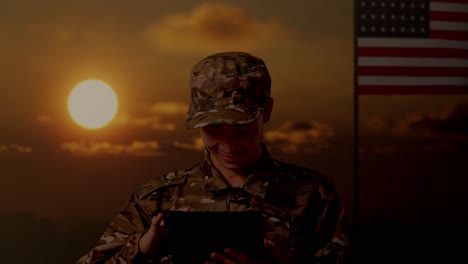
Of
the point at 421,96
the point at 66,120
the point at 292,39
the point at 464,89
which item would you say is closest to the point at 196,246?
the point at 66,120

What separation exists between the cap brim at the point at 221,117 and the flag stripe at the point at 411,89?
0.50 meters

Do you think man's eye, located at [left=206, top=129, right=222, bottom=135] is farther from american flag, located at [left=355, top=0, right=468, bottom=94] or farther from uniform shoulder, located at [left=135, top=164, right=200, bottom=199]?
american flag, located at [left=355, top=0, right=468, bottom=94]

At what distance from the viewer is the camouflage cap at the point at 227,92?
139 cm

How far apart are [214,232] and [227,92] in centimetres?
32

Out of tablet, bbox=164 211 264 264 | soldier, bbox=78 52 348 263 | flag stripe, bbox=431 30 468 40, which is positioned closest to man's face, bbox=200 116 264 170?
soldier, bbox=78 52 348 263

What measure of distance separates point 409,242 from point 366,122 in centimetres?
37

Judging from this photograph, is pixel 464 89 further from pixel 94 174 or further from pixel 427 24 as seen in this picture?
pixel 94 174

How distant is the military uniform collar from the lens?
150 cm

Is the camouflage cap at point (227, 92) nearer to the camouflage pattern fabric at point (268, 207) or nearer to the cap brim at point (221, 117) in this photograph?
the cap brim at point (221, 117)

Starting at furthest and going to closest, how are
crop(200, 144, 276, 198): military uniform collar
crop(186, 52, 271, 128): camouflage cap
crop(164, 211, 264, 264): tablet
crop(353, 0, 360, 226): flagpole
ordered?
1. crop(353, 0, 360, 226): flagpole
2. crop(200, 144, 276, 198): military uniform collar
3. crop(186, 52, 271, 128): camouflage cap
4. crop(164, 211, 264, 264): tablet

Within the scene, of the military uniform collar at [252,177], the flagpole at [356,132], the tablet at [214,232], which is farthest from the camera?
the flagpole at [356,132]

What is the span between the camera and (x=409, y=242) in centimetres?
177

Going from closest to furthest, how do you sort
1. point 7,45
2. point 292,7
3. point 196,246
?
point 196,246
point 7,45
point 292,7

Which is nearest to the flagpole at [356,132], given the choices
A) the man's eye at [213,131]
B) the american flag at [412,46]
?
the american flag at [412,46]
